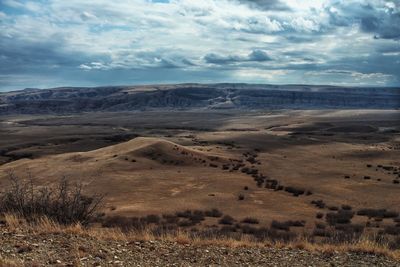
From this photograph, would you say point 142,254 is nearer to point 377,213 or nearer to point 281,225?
point 281,225

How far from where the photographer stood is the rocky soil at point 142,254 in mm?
11219

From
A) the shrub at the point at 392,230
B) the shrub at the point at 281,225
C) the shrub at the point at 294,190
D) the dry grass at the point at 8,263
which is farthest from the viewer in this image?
the shrub at the point at 294,190

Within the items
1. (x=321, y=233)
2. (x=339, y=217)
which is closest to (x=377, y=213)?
(x=339, y=217)

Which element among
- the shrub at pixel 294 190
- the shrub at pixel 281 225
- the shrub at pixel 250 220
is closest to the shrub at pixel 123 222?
the shrub at pixel 250 220

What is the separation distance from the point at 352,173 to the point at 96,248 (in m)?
41.6

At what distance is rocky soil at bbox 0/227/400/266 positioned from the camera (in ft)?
36.8

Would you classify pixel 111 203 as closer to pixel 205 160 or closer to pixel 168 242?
pixel 168 242

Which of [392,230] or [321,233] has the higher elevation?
[321,233]

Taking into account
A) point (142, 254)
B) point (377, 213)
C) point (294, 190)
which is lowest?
point (294, 190)

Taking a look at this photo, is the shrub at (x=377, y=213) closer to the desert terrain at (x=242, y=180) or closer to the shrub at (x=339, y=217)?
the desert terrain at (x=242, y=180)

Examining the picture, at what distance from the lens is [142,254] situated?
12.2 m

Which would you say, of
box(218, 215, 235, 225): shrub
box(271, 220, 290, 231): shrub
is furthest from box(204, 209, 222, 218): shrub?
box(271, 220, 290, 231): shrub

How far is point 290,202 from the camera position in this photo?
109 feet

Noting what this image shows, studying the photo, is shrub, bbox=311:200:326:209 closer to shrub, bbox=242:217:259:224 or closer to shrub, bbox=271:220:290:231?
shrub, bbox=242:217:259:224
